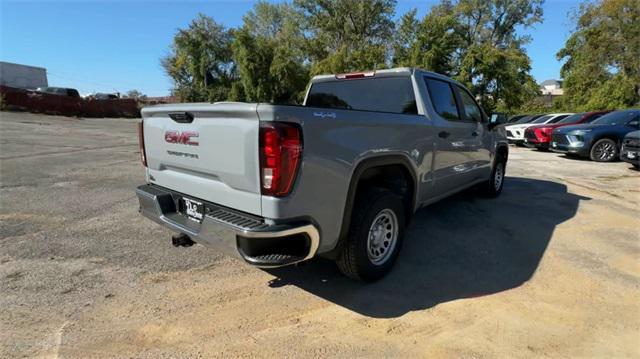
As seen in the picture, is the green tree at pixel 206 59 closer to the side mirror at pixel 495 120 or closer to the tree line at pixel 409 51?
the tree line at pixel 409 51

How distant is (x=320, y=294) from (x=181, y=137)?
169 cm

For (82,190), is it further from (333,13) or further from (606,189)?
(333,13)

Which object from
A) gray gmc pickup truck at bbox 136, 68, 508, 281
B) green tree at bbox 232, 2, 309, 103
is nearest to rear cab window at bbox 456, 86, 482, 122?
gray gmc pickup truck at bbox 136, 68, 508, 281

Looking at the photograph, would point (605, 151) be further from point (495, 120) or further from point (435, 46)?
point (435, 46)

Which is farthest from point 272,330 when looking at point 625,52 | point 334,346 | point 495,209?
point 625,52

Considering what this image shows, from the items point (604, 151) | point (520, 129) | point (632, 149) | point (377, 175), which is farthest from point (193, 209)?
point (520, 129)

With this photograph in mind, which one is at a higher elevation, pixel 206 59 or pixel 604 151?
pixel 206 59

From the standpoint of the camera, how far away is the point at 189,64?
156 feet

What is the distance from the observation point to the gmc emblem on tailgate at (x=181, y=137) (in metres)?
2.80

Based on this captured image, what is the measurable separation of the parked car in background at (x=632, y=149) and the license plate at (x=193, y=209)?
10792 millimetres

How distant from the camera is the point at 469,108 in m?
5.09

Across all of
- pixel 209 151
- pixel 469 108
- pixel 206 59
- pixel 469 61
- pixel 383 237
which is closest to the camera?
pixel 209 151

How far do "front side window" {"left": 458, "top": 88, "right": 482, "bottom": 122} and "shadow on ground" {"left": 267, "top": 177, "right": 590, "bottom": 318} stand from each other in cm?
136

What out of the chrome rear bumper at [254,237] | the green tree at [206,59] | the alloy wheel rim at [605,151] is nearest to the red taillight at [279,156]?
the chrome rear bumper at [254,237]
